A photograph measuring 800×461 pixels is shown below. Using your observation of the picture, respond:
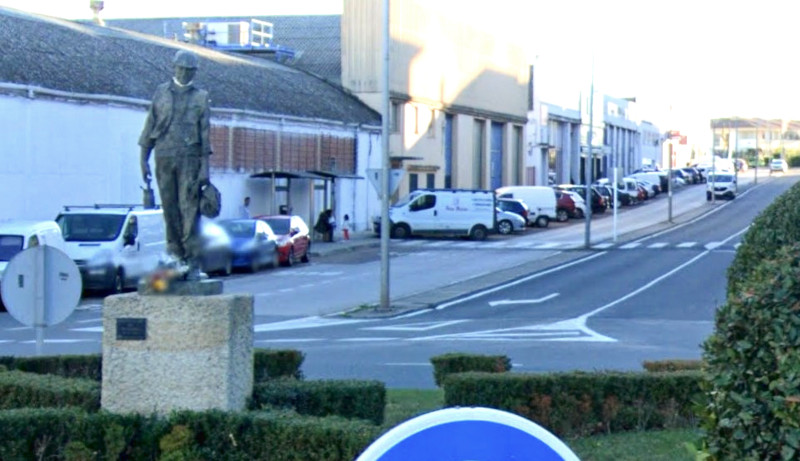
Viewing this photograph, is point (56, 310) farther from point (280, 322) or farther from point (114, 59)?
point (114, 59)

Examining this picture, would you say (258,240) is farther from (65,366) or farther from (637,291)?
(65,366)

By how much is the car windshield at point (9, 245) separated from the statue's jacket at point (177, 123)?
1945 cm

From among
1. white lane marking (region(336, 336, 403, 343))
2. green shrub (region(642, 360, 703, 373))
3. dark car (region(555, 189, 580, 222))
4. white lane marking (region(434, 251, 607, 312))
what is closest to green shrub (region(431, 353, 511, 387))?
green shrub (region(642, 360, 703, 373))

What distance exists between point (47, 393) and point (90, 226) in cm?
2214

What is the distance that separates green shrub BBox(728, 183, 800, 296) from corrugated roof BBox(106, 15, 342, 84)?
50.6m

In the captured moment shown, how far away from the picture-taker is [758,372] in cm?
463

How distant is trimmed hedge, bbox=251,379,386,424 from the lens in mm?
10047

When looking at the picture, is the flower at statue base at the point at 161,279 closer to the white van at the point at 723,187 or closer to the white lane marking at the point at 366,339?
the white lane marking at the point at 366,339

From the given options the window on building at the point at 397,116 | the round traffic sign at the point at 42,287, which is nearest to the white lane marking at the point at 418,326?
the round traffic sign at the point at 42,287

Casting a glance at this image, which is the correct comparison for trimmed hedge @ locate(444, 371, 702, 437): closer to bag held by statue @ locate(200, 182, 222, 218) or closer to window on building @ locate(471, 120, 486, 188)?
bag held by statue @ locate(200, 182, 222, 218)

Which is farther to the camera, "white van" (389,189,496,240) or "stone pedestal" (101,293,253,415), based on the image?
"white van" (389,189,496,240)

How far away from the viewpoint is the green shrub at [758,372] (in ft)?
14.7

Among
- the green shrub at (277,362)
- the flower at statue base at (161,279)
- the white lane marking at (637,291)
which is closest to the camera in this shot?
the flower at statue base at (161,279)

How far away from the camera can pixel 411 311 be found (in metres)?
29.3
